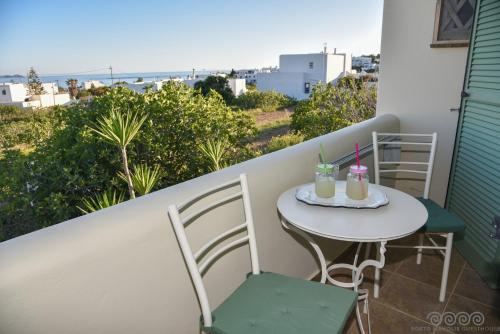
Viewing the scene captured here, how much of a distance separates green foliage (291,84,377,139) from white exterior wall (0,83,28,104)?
28.4 m

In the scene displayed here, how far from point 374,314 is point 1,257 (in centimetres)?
169

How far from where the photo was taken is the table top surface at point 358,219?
1191 millimetres

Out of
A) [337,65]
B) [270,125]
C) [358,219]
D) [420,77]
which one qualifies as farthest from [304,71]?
[358,219]

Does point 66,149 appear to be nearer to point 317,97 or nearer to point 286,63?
point 317,97

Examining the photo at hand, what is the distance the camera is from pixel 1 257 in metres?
0.79

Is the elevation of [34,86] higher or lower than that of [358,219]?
higher

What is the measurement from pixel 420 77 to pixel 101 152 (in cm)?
372

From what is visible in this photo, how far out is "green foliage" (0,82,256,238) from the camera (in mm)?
3943

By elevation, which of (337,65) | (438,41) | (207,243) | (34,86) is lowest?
(207,243)

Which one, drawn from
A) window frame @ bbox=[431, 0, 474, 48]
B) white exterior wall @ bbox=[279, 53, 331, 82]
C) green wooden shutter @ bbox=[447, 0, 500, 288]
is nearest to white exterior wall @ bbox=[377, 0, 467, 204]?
window frame @ bbox=[431, 0, 474, 48]

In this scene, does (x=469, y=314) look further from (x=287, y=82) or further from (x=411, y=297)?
(x=287, y=82)

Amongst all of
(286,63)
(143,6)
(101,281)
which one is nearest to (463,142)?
(101,281)

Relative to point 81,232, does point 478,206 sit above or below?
below

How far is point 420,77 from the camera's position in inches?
105
